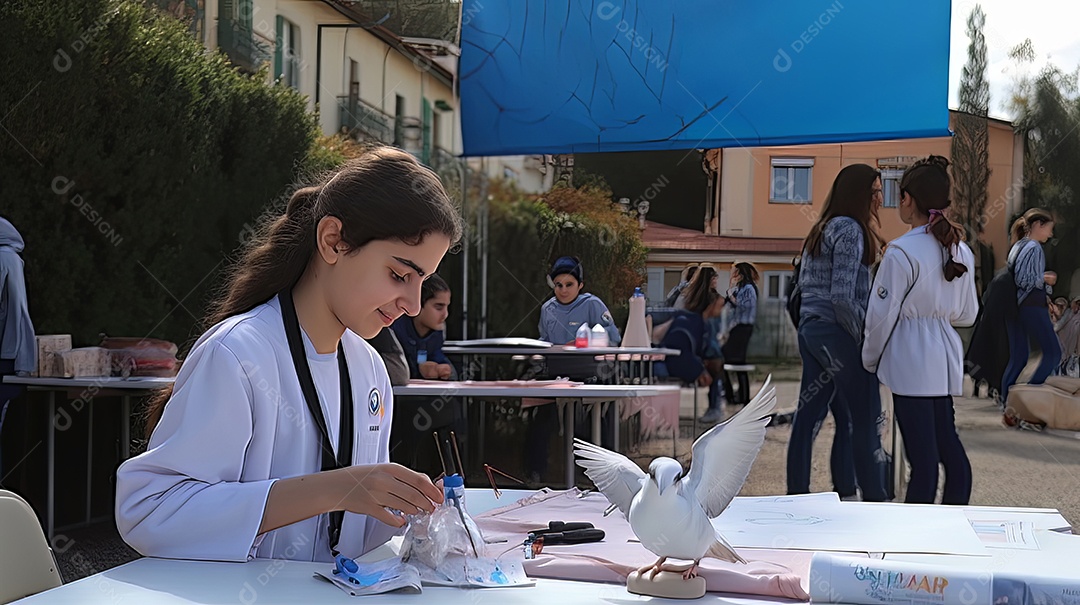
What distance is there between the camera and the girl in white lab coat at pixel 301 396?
1245 millimetres

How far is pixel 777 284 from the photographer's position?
18.4 ft

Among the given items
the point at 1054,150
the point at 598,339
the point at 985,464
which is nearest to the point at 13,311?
the point at 598,339

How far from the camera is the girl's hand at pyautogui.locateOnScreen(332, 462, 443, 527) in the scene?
4.05ft

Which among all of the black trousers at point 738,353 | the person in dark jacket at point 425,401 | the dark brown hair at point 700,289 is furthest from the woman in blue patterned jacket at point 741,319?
the person in dark jacket at point 425,401

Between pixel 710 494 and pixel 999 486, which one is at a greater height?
pixel 710 494

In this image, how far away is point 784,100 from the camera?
5.20 metres

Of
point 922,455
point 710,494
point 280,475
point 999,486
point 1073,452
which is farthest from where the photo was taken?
point 1073,452

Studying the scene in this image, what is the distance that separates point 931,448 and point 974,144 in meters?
2.31

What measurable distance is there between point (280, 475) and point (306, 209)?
1.30ft

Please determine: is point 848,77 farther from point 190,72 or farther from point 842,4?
point 190,72

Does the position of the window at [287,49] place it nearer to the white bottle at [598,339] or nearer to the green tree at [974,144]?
the white bottle at [598,339]

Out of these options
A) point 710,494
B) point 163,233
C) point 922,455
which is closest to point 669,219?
point 922,455

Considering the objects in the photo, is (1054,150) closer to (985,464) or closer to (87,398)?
(985,464)

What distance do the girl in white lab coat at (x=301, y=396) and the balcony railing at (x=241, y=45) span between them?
18.7 ft
